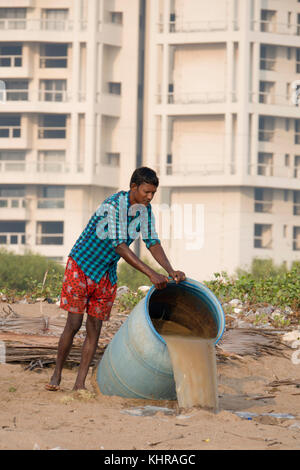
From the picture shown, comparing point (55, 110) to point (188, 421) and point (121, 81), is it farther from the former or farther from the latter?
point (188, 421)

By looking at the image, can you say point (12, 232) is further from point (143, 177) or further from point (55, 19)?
point (143, 177)

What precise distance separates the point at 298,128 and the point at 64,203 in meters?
14.9

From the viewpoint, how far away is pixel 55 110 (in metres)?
43.8

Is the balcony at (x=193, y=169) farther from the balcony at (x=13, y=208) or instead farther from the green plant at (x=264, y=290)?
the green plant at (x=264, y=290)

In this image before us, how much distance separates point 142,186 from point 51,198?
40557 millimetres

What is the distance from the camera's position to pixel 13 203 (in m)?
44.9

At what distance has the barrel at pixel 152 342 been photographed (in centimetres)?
470

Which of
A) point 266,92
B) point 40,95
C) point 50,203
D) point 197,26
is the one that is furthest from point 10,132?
point 266,92

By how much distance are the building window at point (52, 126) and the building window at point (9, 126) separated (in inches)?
54.7

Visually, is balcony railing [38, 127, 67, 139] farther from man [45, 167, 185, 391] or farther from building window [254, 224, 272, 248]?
man [45, 167, 185, 391]

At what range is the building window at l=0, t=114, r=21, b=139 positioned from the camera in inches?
1773

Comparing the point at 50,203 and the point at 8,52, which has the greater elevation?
the point at 8,52

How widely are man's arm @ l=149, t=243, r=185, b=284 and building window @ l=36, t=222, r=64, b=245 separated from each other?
3972 cm

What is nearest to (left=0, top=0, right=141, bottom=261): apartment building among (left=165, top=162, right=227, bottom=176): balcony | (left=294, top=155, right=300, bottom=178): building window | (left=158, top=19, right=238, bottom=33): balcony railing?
(left=158, top=19, right=238, bottom=33): balcony railing
